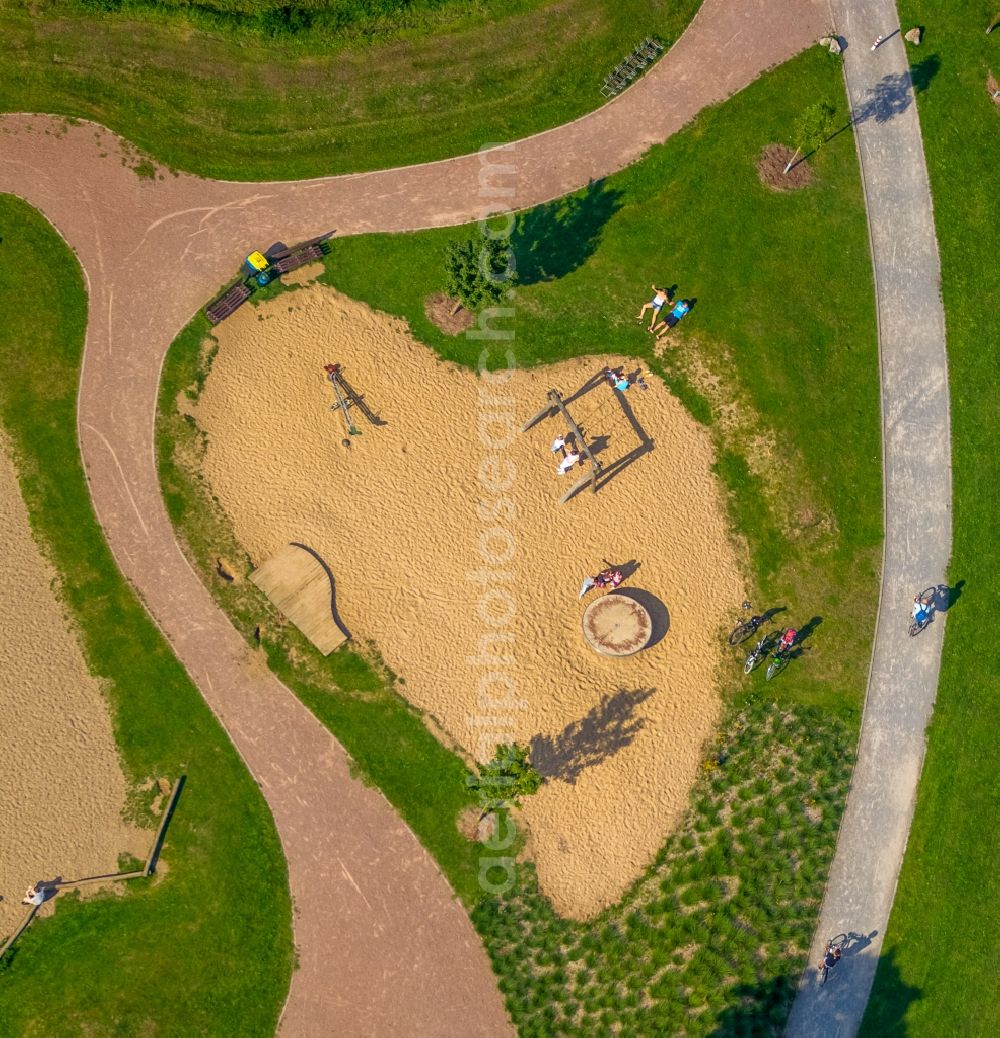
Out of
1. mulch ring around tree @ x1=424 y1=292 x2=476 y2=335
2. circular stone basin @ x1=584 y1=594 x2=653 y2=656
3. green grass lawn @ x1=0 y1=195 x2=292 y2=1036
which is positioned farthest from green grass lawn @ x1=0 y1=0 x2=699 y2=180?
circular stone basin @ x1=584 y1=594 x2=653 y2=656

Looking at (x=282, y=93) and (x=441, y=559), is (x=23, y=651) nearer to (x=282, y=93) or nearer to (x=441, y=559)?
(x=441, y=559)

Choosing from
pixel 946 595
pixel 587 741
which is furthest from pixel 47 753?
pixel 946 595

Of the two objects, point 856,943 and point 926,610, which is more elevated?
point 926,610

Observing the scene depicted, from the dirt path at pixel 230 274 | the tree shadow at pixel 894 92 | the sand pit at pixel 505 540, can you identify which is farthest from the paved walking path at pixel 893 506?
the sand pit at pixel 505 540

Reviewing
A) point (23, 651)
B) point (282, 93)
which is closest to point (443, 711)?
point (23, 651)

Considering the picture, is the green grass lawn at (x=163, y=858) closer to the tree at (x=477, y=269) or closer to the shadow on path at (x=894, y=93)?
the tree at (x=477, y=269)

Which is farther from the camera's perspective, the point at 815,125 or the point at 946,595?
the point at 946,595

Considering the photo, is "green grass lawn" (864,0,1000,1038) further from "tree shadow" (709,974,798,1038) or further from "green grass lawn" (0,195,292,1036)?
"green grass lawn" (0,195,292,1036)

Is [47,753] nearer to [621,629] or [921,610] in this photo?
[621,629]
